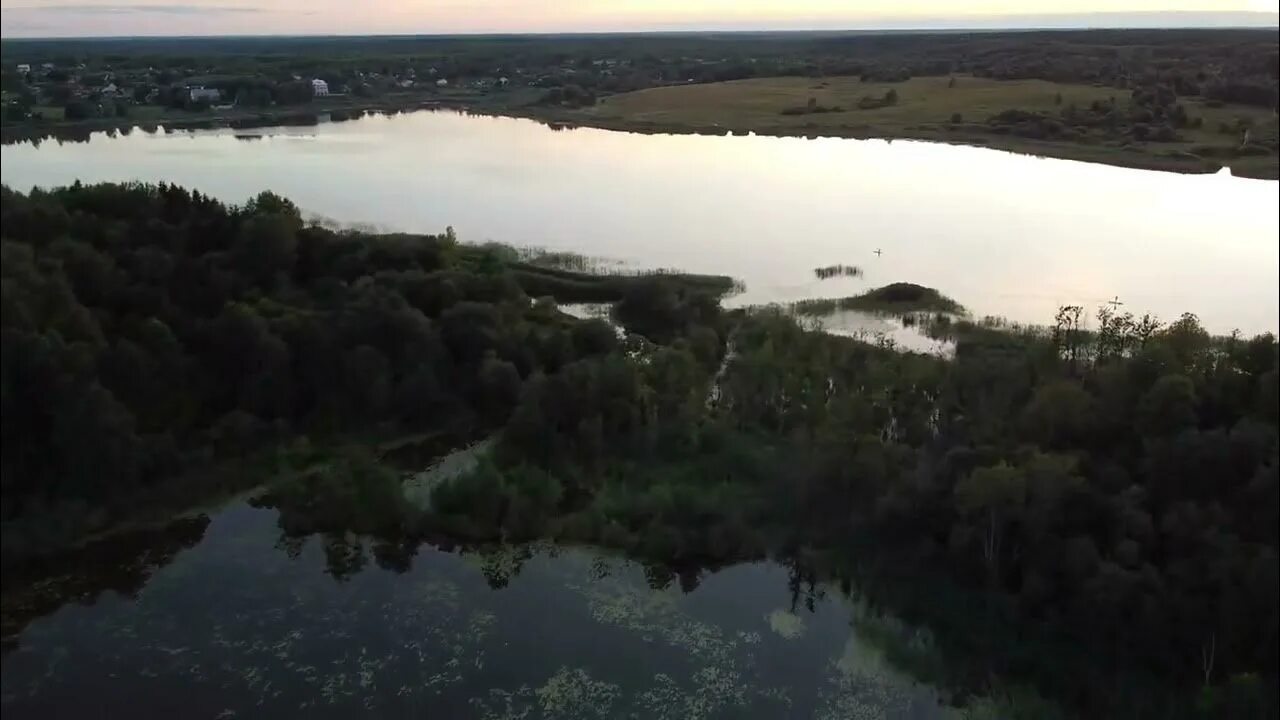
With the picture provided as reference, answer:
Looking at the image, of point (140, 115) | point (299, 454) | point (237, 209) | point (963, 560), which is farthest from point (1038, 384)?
point (140, 115)

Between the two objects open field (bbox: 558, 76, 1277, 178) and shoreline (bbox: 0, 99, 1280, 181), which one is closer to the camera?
open field (bbox: 558, 76, 1277, 178)

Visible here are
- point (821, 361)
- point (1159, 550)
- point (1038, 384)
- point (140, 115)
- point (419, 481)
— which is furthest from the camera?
point (140, 115)

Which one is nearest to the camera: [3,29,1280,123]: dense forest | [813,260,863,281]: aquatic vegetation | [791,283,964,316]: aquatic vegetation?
[3,29,1280,123]: dense forest

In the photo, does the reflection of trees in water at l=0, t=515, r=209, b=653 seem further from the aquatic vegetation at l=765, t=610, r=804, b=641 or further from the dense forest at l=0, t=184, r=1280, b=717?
the aquatic vegetation at l=765, t=610, r=804, b=641

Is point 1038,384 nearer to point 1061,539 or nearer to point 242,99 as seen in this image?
point 1061,539

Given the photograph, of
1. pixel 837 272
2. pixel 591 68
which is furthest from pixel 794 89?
pixel 837 272

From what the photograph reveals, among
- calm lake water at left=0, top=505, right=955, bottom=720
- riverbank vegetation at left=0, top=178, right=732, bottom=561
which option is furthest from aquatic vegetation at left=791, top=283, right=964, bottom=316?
calm lake water at left=0, top=505, right=955, bottom=720

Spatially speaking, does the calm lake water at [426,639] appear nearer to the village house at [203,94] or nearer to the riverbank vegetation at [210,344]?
the riverbank vegetation at [210,344]
